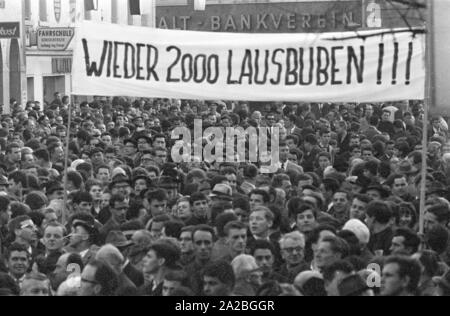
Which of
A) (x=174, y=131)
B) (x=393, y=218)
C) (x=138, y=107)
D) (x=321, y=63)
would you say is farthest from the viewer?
(x=138, y=107)

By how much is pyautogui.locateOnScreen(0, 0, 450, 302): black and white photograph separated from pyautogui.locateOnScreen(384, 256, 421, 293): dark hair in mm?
10

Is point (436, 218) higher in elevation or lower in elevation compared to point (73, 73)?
lower

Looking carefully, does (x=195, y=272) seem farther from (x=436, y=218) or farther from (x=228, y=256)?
(x=436, y=218)

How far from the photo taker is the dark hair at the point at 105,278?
7.95 meters

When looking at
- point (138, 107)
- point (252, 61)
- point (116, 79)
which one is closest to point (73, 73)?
point (116, 79)

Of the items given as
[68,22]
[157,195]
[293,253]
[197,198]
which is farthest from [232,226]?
[68,22]

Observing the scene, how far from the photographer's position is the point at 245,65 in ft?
37.9

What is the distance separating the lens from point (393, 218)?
1023cm

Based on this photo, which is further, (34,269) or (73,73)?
(73,73)

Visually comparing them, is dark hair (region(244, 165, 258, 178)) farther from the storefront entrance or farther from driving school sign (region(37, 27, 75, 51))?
the storefront entrance

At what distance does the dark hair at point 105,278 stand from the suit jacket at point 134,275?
1.80 ft

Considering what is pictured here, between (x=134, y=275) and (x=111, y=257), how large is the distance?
286 mm

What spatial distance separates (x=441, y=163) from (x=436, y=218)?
5.17 metres

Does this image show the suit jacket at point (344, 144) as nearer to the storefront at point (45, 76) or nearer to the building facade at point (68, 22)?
the building facade at point (68, 22)
